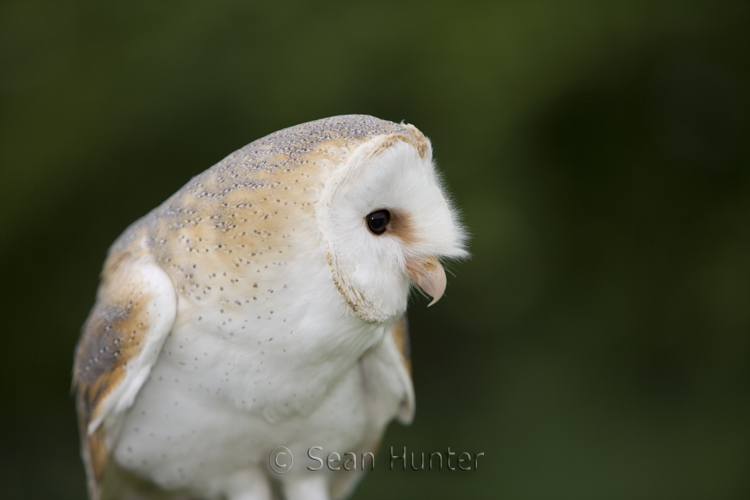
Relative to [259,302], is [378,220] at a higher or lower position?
higher

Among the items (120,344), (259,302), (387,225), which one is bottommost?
(120,344)

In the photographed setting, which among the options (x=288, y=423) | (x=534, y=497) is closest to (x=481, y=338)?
(x=534, y=497)

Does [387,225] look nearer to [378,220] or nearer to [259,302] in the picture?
[378,220]

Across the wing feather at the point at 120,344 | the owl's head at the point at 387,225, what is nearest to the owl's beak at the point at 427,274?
the owl's head at the point at 387,225

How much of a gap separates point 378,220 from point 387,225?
33 millimetres

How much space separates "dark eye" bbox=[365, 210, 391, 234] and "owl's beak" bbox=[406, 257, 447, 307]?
0.28ft

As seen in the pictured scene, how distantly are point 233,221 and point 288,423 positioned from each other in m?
0.47

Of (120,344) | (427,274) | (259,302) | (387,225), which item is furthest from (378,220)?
(120,344)

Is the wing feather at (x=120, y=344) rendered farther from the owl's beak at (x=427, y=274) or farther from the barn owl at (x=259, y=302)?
the owl's beak at (x=427, y=274)

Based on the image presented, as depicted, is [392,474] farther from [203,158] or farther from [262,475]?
[203,158]

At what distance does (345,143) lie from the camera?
114 cm

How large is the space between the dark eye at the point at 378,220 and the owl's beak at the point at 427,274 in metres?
0.09

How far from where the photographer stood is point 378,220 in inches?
47.4

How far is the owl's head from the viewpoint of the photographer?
3.68 ft
